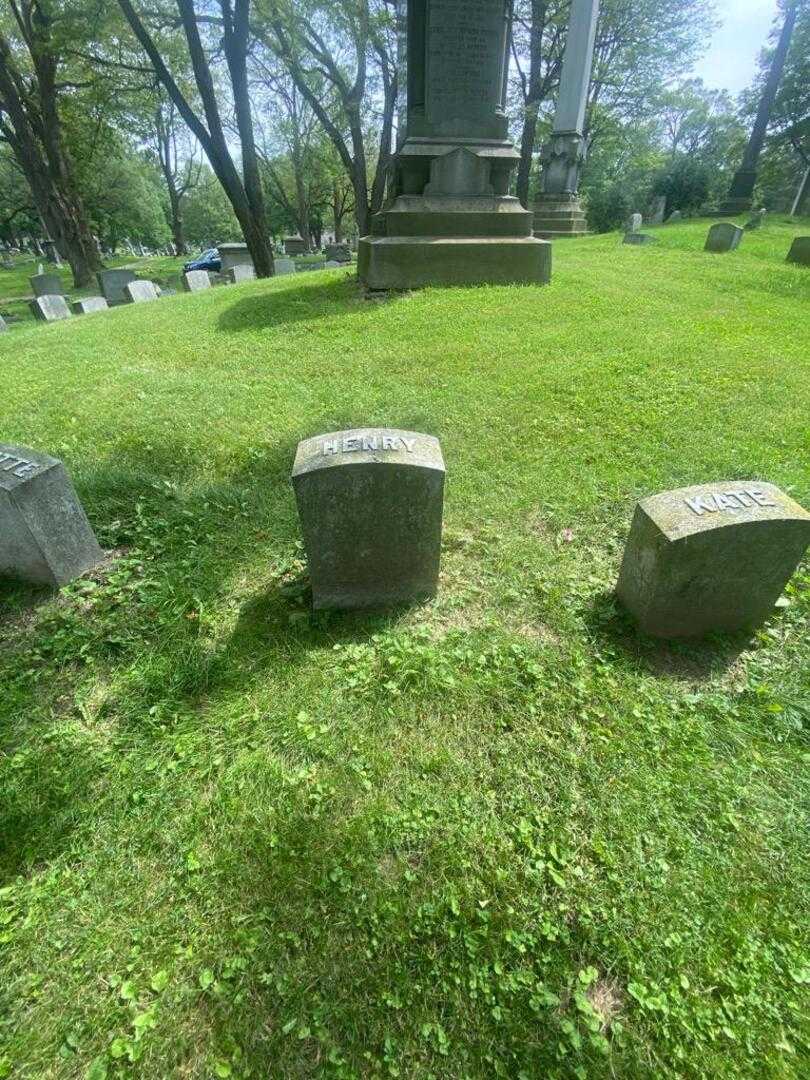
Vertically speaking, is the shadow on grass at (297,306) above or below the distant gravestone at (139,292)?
above

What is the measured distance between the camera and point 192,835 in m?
1.91

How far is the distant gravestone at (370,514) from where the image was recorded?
2512 mm

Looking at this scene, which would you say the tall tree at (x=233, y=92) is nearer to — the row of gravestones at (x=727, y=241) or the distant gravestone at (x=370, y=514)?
the row of gravestones at (x=727, y=241)

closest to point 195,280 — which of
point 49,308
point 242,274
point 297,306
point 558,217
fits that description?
point 242,274

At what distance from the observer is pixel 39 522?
281 cm

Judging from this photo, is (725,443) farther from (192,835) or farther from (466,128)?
(466,128)

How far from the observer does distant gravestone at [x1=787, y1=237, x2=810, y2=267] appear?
1108 cm

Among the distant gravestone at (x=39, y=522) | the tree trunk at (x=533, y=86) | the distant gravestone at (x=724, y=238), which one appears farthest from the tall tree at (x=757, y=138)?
the distant gravestone at (x=39, y=522)

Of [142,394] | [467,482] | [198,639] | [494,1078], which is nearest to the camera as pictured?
[494,1078]

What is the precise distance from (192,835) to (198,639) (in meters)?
1.03

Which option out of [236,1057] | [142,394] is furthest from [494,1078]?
[142,394]

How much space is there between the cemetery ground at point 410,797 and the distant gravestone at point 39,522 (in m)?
0.15

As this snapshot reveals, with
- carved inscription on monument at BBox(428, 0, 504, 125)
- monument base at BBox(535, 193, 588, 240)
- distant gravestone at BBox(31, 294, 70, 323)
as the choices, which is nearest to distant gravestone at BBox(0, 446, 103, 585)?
carved inscription on monument at BBox(428, 0, 504, 125)

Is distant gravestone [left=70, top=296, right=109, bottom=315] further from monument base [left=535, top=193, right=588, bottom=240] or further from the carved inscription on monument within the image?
monument base [left=535, top=193, right=588, bottom=240]
